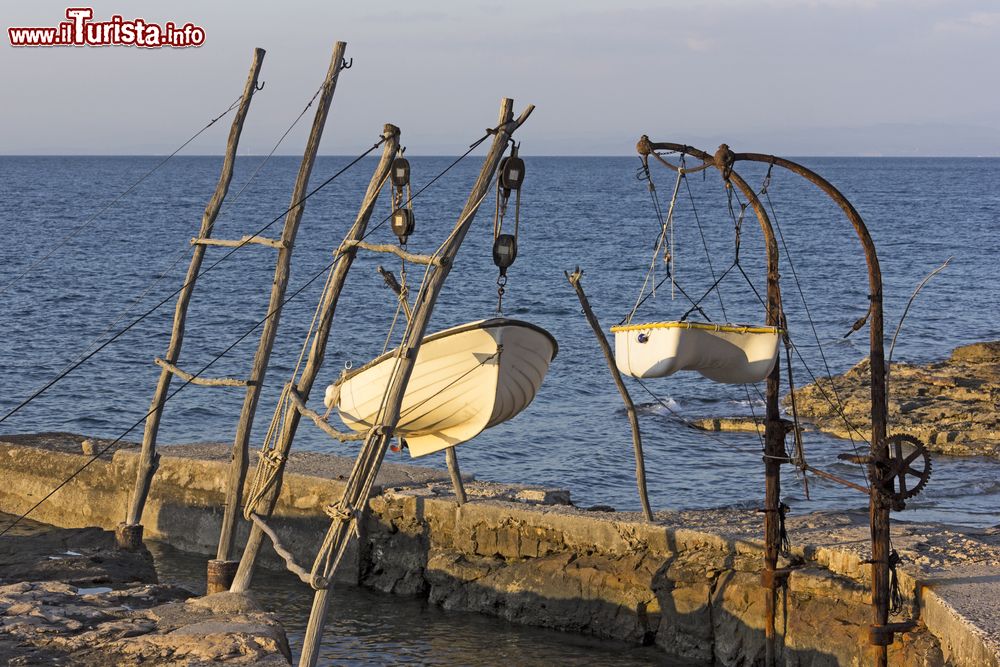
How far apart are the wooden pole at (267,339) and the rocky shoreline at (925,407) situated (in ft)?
37.2

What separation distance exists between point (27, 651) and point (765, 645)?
6324 millimetres

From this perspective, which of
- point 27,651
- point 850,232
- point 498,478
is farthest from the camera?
point 850,232

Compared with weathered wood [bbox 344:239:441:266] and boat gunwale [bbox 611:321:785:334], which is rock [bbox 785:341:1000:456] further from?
weathered wood [bbox 344:239:441:266]

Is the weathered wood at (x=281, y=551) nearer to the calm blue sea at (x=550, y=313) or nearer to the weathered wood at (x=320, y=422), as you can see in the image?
the weathered wood at (x=320, y=422)

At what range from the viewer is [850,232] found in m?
71.1

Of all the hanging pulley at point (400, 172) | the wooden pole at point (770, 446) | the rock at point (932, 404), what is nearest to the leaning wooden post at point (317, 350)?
the hanging pulley at point (400, 172)

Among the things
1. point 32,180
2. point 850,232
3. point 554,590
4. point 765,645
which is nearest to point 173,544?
point 554,590

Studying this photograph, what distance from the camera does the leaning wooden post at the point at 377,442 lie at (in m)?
9.73

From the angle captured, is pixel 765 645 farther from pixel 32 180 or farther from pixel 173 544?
pixel 32 180

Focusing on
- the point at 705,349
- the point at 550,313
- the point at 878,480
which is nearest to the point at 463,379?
the point at 705,349

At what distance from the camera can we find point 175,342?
14.1 m

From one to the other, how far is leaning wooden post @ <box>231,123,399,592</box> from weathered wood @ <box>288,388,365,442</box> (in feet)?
0.27

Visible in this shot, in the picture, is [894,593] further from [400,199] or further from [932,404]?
[932,404]

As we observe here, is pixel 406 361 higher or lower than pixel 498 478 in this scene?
higher
